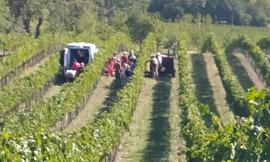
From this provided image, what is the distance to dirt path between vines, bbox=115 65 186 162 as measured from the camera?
20641mm

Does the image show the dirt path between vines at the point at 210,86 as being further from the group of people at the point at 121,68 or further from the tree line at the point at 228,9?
the tree line at the point at 228,9

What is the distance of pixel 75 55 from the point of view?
1373 inches

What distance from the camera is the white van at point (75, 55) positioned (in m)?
34.1

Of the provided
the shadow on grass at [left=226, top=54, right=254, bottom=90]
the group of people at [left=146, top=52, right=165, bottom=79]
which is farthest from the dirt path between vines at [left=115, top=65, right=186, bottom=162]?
the shadow on grass at [left=226, top=54, right=254, bottom=90]

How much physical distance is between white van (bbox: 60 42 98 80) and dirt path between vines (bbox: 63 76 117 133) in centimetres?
Result: 117

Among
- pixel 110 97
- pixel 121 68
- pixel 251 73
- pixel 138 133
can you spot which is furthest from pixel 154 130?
pixel 251 73

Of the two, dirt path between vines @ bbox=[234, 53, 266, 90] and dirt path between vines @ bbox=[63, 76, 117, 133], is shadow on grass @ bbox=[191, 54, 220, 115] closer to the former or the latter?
dirt path between vines @ bbox=[234, 53, 266, 90]

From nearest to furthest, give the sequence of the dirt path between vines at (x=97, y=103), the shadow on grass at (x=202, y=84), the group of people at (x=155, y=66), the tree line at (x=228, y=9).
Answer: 1. the dirt path between vines at (x=97, y=103)
2. the shadow on grass at (x=202, y=84)
3. the group of people at (x=155, y=66)
4. the tree line at (x=228, y=9)

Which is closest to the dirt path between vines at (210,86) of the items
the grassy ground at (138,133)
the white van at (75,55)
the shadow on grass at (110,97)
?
the grassy ground at (138,133)

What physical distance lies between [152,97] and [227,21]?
2947 inches

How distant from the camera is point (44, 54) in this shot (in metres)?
44.7

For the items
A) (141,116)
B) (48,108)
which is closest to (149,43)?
(141,116)

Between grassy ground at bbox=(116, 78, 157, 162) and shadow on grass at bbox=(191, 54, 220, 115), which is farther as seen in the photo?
shadow on grass at bbox=(191, 54, 220, 115)

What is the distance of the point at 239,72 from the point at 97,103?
40.7 ft
